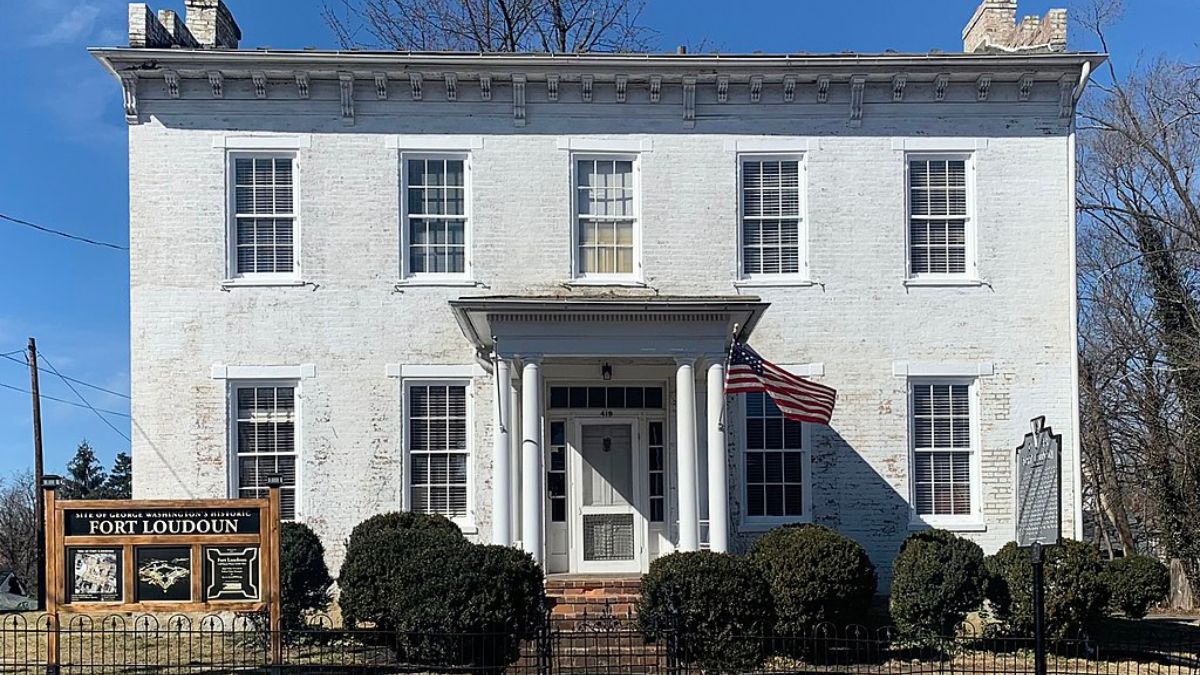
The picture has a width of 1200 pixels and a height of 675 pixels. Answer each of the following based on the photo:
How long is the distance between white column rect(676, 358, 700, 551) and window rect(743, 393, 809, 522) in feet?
7.27

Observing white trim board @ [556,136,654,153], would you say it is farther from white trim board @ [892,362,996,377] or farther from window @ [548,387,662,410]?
white trim board @ [892,362,996,377]

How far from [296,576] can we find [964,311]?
9915mm

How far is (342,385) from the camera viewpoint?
61.0 ft

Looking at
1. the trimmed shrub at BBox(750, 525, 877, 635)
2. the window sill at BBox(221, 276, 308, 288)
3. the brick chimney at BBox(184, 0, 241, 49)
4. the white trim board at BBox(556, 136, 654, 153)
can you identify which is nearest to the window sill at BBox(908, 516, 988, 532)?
the trimmed shrub at BBox(750, 525, 877, 635)

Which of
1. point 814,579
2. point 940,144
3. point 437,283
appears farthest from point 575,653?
point 940,144

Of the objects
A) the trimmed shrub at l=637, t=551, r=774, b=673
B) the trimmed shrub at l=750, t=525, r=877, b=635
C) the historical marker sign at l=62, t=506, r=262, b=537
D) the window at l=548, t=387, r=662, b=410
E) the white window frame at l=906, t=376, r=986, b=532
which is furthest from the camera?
the window at l=548, t=387, r=662, b=410

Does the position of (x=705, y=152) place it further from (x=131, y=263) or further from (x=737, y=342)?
(x=131, y=263)

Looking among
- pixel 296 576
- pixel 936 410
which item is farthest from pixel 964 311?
pixel 296 576

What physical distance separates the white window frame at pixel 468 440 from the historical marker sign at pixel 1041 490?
8982mm

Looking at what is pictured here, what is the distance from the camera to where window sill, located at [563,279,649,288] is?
18.7 metres

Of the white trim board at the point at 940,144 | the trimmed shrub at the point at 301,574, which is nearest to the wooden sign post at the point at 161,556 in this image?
the trimmed shrub at the point at 301,574

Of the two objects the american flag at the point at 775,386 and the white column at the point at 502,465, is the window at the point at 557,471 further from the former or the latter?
the american flag at the point at 775,386

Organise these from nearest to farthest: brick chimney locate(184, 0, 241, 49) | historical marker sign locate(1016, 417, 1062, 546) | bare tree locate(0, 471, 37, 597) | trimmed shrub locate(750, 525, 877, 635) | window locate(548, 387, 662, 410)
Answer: historical marker sign locate(1016, 417, 1062, 546) → trimmed shrub locate(750, 525, 877, 635) → window locate(548, 387, 662, 410) → brick chimney locate(184, 0, 241, 49) → bare tree locate(0, 471, 37, 597)

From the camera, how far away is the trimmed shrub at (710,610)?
45.8ft
